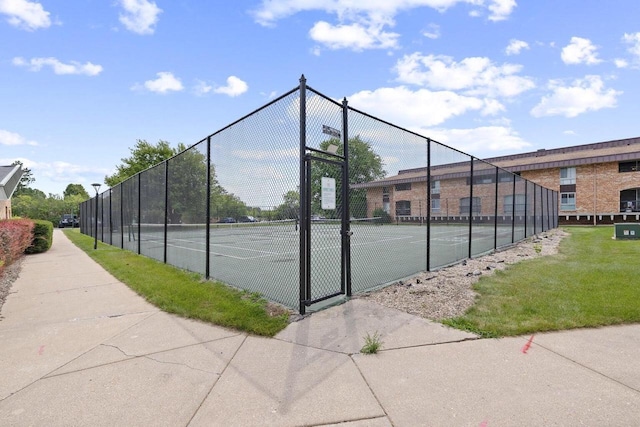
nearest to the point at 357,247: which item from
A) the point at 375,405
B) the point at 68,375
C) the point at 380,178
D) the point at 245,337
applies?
the point at 380,178

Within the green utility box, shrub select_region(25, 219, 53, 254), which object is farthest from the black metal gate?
the green utility box

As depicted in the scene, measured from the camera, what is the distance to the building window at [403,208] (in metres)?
6.74

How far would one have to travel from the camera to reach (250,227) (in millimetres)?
5613

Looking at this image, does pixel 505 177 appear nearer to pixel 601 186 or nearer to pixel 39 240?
pixel 39 240

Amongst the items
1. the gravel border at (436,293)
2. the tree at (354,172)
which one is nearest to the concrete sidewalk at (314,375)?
the gravel border at (436,293)

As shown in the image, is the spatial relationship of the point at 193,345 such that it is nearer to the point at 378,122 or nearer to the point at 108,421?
the point at 108,421

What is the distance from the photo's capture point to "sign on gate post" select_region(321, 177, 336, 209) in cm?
457

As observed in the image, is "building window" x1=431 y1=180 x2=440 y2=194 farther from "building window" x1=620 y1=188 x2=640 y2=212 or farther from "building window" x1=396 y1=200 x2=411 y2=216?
"building window" x1=620 y1=188 x2=640 y2=212

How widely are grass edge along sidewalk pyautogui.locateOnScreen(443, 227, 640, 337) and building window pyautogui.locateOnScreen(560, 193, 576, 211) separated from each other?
2647cm

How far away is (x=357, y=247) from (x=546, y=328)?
292 centimetres

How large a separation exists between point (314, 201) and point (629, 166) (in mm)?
33579

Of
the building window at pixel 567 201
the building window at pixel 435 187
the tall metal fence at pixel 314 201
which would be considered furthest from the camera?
the building window at pixel 567 201

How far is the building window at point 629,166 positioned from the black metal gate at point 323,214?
107 ft

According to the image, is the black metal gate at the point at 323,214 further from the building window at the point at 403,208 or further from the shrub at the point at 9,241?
the shrub at the point at 9,241
